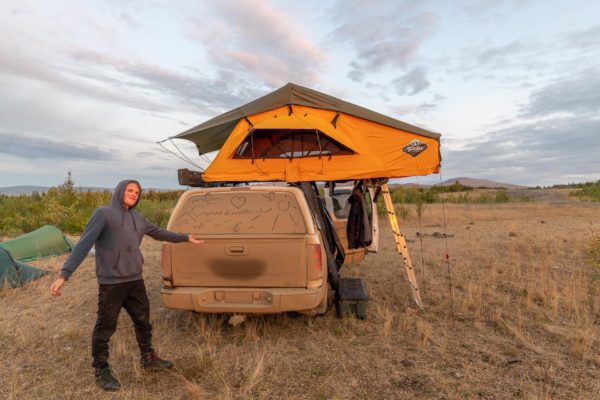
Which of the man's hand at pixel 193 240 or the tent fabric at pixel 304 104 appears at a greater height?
the tent fabric at pixel 304 104

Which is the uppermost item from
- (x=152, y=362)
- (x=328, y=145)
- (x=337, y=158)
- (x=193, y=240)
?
(x=328, y=145)

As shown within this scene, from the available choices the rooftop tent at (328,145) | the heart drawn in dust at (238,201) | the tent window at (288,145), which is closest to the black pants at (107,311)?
the heart drawn in dust at (238,201)

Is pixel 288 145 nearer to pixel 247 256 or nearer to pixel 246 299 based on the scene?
pixel 247 256

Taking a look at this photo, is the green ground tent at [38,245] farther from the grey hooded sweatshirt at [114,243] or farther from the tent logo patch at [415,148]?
the tent logo patch at [415,148]

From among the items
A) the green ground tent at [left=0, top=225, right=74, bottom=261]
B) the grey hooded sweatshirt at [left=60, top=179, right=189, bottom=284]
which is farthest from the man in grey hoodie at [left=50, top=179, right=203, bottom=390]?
the green ground tent at [left=0, top=225, right=74, bottom=261]

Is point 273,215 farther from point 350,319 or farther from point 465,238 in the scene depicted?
point 465,238

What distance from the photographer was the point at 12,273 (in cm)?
741

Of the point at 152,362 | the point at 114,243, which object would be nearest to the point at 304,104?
the point at 114,243

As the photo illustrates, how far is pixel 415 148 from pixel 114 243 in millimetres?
4379

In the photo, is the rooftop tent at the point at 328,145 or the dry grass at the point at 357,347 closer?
the dry grass at the point at 357,347

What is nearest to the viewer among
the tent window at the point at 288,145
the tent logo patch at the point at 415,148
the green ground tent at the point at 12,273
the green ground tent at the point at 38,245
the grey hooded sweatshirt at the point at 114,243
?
the grey hooded sweatshirt at the point at 114,243

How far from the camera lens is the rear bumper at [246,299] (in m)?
4.32

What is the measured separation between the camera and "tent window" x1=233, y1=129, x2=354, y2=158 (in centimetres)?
623

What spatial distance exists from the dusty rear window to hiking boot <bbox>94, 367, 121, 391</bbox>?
1.60 metres
